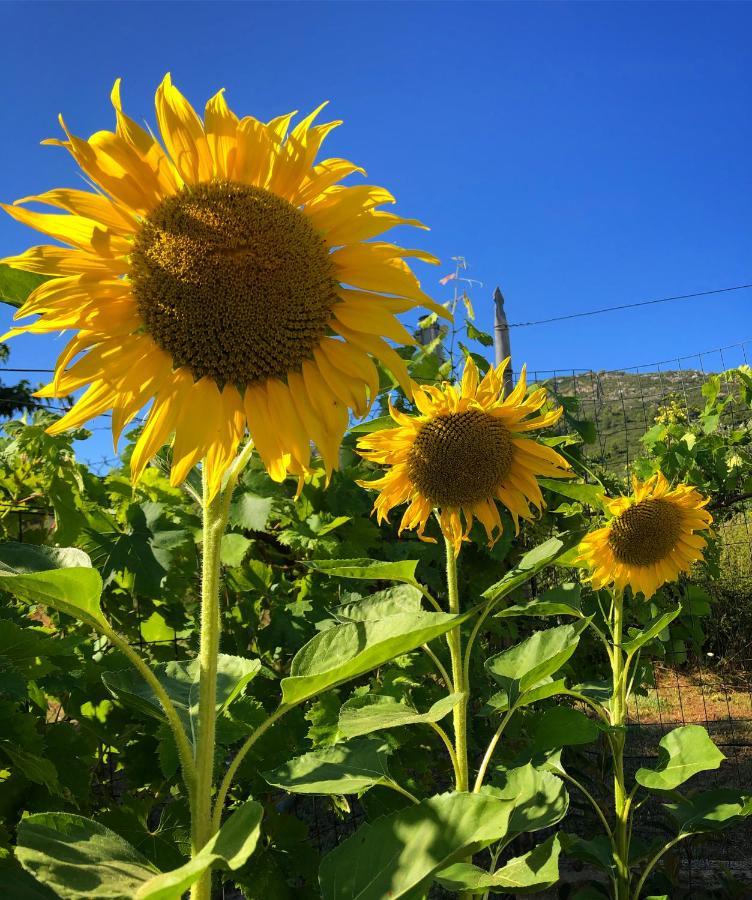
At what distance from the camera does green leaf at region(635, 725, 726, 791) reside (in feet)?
6.65

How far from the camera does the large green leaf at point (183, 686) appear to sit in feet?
3.46

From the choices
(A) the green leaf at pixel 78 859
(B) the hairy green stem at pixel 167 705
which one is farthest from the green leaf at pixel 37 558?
(A) the green leaf at pixel 78 859

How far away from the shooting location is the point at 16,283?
3.47ft

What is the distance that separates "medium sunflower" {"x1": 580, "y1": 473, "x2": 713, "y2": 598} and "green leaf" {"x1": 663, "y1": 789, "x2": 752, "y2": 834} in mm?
660

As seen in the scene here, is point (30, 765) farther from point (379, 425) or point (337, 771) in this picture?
point (379, 425)

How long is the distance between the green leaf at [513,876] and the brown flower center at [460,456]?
80cm

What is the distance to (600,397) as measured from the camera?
4996 mm

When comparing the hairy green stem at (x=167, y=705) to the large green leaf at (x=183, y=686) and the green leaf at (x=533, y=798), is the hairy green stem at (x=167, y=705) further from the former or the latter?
the green leaf at (x=533, y=798)

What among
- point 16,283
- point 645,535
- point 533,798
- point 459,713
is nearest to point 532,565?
point 459,713

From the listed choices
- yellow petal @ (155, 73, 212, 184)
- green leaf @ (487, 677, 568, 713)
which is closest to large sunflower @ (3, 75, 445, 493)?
yellow petal @ (155, 73, 212, 184)

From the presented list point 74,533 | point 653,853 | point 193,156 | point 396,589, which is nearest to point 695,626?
point 653,853

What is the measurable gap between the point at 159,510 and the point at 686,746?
1.63 m

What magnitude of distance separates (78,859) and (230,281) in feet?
2.31

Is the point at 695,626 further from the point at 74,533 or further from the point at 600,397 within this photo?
the point at 74,533
